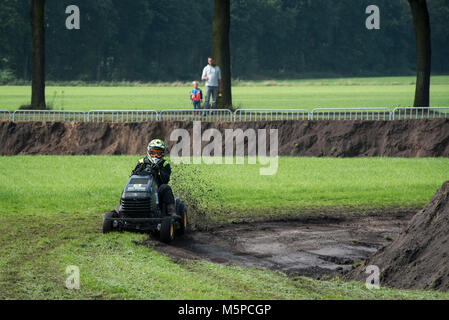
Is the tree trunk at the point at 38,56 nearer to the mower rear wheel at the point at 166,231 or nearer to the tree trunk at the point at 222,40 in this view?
the tree trunk at the point at 222,40

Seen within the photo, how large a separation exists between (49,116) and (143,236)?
18.3 m

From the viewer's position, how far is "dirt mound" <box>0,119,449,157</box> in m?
27.3

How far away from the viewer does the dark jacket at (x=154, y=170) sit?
45.1 feet

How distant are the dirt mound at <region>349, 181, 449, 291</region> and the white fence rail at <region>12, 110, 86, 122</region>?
2003 cm

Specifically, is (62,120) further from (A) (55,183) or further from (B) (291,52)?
(B) (291,52)

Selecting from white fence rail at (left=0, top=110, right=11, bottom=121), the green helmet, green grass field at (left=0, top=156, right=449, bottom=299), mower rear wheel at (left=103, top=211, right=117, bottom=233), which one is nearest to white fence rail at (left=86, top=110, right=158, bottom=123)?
green grass field at (left=0, top=156, right=449, bottom=299)

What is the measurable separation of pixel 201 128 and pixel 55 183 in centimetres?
868

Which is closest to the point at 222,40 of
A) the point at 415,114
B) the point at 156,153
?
the point at 415,114

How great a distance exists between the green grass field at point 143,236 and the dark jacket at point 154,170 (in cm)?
111

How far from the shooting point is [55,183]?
20.8 metres
